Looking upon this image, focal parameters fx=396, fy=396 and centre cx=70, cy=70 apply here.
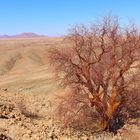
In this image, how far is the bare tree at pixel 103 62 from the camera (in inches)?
695

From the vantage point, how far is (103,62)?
18.1 m

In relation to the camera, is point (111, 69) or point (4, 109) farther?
point (4, 109)

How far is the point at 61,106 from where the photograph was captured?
18.1m

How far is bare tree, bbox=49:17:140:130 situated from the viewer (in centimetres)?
1764

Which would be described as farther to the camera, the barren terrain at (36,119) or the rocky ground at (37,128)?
the barren terrain at (36,119)

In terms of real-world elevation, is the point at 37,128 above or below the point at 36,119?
above

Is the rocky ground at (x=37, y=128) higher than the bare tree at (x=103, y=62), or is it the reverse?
the bare tree at (x=103, y=62)

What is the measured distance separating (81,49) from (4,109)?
188 inches

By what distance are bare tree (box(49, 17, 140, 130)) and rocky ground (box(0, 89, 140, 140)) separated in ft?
3.17

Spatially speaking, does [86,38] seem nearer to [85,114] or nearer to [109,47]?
[109,47]

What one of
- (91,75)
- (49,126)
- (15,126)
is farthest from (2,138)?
(91,75)

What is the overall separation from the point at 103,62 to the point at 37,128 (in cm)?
422

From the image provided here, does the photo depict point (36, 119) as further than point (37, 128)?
Yes

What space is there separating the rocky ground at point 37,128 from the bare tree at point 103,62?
97 centimetres
